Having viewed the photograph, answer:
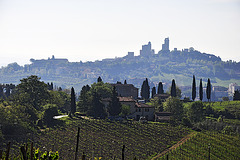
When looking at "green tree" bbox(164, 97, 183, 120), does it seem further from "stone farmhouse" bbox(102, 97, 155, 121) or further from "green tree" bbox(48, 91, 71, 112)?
"green tree" bbox(48, 91, 71, 112)

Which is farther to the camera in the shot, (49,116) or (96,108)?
(96,108)

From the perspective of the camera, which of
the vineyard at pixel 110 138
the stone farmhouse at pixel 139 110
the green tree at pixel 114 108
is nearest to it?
the vineyard at pixel 110 138

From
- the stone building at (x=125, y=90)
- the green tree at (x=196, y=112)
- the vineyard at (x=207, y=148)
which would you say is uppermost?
the stone building at (x=125, y=90)

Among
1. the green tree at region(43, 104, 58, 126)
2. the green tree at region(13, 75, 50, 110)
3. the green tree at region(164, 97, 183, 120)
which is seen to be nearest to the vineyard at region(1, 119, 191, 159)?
the green tree at region(43, 104, 58, 126)

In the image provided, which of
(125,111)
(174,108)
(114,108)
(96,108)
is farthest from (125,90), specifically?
(96,108)

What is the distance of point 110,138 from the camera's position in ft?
255

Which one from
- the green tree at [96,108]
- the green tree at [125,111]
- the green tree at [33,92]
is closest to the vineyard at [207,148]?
the green tree at [125,111]

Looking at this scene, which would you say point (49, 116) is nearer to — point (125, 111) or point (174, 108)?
point (125, 111)

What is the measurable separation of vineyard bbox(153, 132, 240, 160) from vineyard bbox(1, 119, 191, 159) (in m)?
3.18

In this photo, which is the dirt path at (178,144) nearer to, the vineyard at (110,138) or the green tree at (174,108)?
the vineyard at (110,138)

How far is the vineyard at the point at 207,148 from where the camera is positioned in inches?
2704

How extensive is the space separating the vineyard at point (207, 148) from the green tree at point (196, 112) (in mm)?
18851

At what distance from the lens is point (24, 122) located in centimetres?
8050

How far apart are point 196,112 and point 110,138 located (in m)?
34.8
